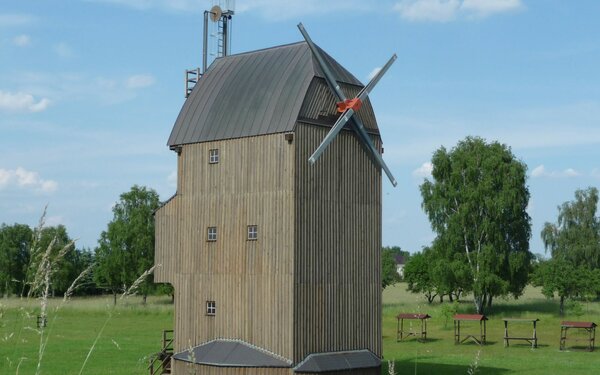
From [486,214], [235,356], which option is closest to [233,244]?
[235,356]

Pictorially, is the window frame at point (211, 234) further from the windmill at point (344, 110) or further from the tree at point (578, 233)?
the tree at point (578, 233)

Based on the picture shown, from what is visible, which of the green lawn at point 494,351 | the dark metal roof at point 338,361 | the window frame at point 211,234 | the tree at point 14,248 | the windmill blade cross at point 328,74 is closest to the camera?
the dark metal roof at point 338,361

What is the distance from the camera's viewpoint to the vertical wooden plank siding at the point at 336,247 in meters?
24.7

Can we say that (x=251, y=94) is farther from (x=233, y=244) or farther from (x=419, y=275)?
(x=419, y=275)

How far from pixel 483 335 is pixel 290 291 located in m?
25.9

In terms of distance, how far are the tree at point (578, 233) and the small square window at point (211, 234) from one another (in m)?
61.4

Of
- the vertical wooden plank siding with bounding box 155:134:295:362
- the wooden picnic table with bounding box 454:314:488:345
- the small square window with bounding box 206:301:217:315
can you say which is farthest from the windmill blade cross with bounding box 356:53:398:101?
the wooden picnic table with bounding box 454:314:488:345

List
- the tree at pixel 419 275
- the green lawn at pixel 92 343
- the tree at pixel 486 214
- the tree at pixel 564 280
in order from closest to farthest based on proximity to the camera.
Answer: the green lawn at pixel 92 343 < the tree at pixel 564 280 < the tree at pixel 486 214 < the tree at pixel 419 275

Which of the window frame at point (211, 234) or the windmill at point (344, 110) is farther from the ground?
the windmill at point (344, 110)

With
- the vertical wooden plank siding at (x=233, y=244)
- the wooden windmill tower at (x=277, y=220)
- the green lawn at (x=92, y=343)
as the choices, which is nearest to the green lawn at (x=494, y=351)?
the wooden windmill tower at (x=277, y=220)

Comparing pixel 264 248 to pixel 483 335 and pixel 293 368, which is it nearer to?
pixel 293 368

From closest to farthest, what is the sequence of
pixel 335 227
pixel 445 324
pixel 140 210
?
pixel 335 227
pixel 445 324
pixel 140 210

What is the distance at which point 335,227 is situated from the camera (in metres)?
25.9

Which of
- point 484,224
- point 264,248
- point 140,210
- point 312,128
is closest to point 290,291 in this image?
point 264,248
